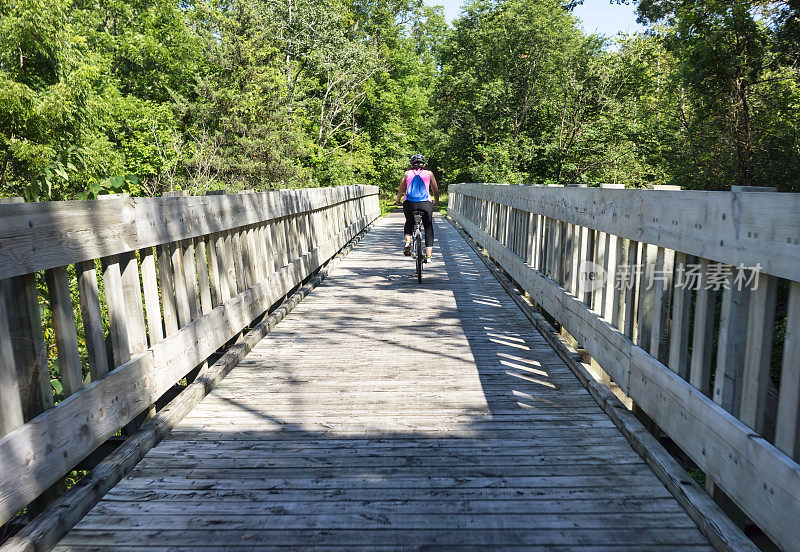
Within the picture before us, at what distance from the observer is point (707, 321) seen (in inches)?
121

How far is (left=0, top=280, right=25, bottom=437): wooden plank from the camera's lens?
100 inches

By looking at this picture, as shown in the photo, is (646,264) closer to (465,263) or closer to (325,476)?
(325,476)

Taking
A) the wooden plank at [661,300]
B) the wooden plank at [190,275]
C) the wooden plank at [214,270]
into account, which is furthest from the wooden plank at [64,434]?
the wooden plank at [661,300]

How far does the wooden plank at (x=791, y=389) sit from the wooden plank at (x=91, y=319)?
304 centimetres

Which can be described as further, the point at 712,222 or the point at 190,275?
the point at 190,275

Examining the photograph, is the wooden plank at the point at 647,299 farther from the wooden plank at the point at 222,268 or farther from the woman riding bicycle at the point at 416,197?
the woman riding bicycle at the point at 416,197

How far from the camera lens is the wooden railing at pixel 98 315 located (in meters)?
2.62

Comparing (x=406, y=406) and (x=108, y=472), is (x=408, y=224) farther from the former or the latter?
(x=108, y=472)

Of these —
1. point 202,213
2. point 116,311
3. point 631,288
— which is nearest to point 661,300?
point 631,288

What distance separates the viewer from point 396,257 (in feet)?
43.5

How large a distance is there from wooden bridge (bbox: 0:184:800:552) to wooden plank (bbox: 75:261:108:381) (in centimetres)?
1

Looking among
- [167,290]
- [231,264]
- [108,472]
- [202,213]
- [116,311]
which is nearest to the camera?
[108,472]

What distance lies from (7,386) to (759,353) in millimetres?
2952

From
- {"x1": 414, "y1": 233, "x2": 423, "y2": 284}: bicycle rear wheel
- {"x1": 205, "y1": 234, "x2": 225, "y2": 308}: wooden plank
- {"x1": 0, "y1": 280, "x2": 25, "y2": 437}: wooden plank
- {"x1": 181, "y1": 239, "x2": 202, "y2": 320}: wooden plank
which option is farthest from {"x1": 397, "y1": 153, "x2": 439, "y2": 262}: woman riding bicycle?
{"x1": 0, "y1": 280, "x2": 25, "y2": 437}: wooden plank
